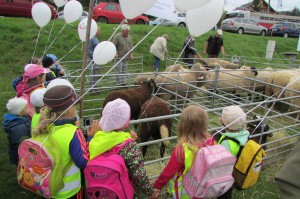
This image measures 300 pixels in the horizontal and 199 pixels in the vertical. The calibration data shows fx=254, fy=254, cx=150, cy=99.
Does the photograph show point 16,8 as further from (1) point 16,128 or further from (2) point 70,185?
(2) point 70,185

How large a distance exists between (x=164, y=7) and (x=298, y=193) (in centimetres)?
251

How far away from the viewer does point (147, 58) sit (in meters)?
11.8

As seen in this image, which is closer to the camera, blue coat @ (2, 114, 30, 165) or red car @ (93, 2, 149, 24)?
blue coat @ (2, 114, 30, 165)

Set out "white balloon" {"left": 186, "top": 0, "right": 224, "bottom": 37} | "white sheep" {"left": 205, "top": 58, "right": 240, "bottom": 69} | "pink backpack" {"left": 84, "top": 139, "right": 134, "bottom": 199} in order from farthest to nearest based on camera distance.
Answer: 1. "white sheep" {"left": 205, "top": 58, "right": 240, "bottom": 69}
2. "white balloon" {"left": 186, "top": 0, "right": 224, "bottom": 37}
3. "pink backpack" {"left": 84, "top": 139, "right": 134, "bottom": 199}

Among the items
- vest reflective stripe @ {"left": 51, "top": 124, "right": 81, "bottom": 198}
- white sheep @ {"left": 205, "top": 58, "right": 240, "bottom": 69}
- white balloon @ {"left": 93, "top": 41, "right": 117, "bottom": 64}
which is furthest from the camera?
white sheep @ {"left": 205, "top": 58, "right": 240, "bottom": 69}

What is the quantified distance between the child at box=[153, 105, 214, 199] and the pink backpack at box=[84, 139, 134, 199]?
44 centimetres

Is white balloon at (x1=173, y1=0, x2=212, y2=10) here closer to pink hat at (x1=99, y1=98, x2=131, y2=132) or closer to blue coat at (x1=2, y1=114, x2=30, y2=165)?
pink hat at (x1=99, y1=98, x2=131, y2=132)

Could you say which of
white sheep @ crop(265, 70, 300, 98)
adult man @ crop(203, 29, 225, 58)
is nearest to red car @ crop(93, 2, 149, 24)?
adult man @ crop(203, 29, 225, 58)

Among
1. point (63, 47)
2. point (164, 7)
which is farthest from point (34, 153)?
point (63, 47)

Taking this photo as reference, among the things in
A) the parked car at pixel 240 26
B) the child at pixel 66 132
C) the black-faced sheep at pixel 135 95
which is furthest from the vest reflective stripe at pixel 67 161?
the parked car at pixel 240 26

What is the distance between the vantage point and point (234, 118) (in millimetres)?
2533

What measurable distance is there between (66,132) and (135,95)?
2904 mm

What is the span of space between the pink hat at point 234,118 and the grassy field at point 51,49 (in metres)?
1.36

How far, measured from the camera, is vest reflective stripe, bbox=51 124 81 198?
204 cm
